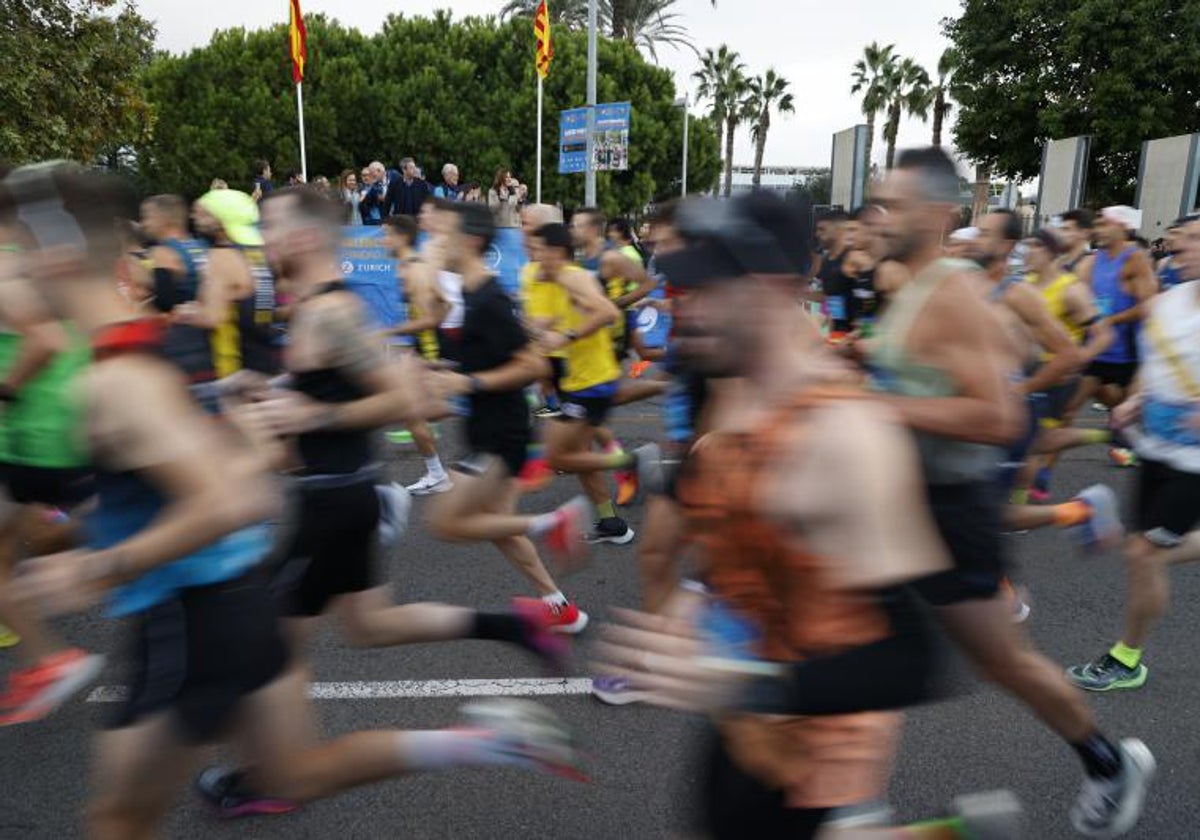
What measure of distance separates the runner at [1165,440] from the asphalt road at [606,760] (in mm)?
592

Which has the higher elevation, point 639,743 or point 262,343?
point 262,343

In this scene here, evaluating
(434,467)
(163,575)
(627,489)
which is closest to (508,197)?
(434,467)

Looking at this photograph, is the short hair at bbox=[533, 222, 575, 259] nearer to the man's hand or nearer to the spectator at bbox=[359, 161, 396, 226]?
the man's hand

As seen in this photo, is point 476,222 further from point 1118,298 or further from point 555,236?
point 1118,298

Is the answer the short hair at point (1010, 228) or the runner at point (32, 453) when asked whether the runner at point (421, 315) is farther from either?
the short hair at point (1010, 228)

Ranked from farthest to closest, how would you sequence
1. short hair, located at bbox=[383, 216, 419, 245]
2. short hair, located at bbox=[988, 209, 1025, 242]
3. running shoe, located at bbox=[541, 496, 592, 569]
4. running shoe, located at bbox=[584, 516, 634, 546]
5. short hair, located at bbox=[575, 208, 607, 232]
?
short hair, located at bbox=[383, 216, 419, 245]
short hair, located at bbox=[575, 208, 607, 232]
running shoe, located at bbox=[584, 516, 634, 546]
short hair, located at bbox=[988, 209, 1025, 242]
running shoe, located at bbox=[541, 496, 592, 569]

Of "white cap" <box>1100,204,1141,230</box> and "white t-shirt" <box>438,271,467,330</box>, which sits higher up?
"white cap" <box>1100,204,1141,230</box>

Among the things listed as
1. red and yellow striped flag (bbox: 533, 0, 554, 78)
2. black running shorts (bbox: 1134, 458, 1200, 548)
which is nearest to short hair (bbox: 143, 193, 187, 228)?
black running shorts (bbox: 1134, 458, 1200, 548)

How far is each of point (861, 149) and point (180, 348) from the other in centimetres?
1162

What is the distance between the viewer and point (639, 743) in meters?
3.44

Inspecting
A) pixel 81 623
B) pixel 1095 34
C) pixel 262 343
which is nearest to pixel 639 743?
pixel 81 623

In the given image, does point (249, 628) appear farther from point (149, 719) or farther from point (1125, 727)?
point (1125, 727)

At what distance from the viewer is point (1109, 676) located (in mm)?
3840

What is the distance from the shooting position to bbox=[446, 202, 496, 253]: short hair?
166 inches
